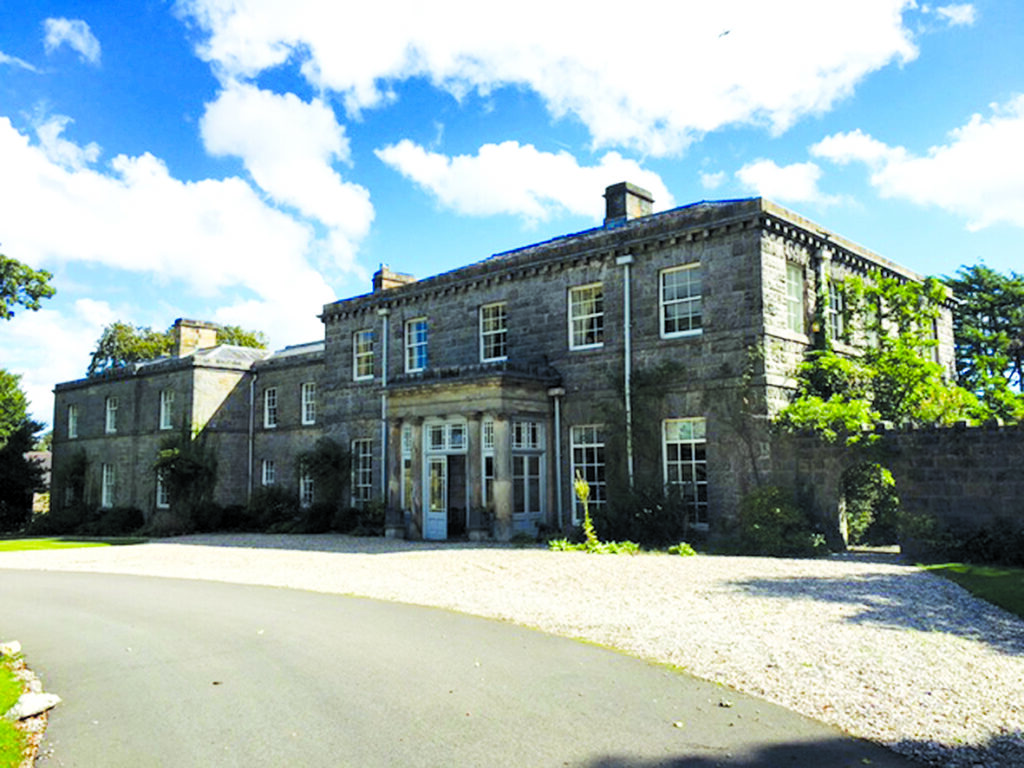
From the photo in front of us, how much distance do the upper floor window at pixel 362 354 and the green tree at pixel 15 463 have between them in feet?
72.8

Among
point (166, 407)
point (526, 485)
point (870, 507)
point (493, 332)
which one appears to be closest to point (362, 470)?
point (493, 332)

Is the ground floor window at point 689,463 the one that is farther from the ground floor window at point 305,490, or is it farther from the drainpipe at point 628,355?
the ground floor window at point 305,490

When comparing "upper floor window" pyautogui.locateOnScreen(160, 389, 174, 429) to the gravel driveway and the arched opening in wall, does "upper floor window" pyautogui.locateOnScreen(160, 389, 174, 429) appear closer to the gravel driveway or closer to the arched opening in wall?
the gravel driveway

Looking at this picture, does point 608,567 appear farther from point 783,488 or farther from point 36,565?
point 36,565

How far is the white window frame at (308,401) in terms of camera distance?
102 feet

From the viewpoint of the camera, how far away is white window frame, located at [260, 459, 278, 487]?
3209 centimetres

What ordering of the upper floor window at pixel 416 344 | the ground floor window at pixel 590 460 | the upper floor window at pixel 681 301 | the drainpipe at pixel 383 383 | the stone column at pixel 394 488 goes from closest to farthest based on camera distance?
the upper floor window at pixel 681 301
the ground floor window at pixel 590 460
the stone column at pixel 394 488
the upper floor window at pixel 416 344
the drainpipe at pixel 383 383

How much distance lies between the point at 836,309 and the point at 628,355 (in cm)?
538

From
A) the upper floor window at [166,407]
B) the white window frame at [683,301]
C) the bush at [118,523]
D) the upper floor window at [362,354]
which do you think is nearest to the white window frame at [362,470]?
the upper floor window at [362,354]

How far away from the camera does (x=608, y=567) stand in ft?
46.7

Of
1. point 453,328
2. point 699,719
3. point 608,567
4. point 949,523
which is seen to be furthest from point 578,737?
point 453,328

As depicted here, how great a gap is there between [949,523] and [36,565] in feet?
63.8

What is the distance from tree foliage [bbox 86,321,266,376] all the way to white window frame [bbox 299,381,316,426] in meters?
21.1

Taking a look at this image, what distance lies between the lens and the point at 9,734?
18.5 feet
